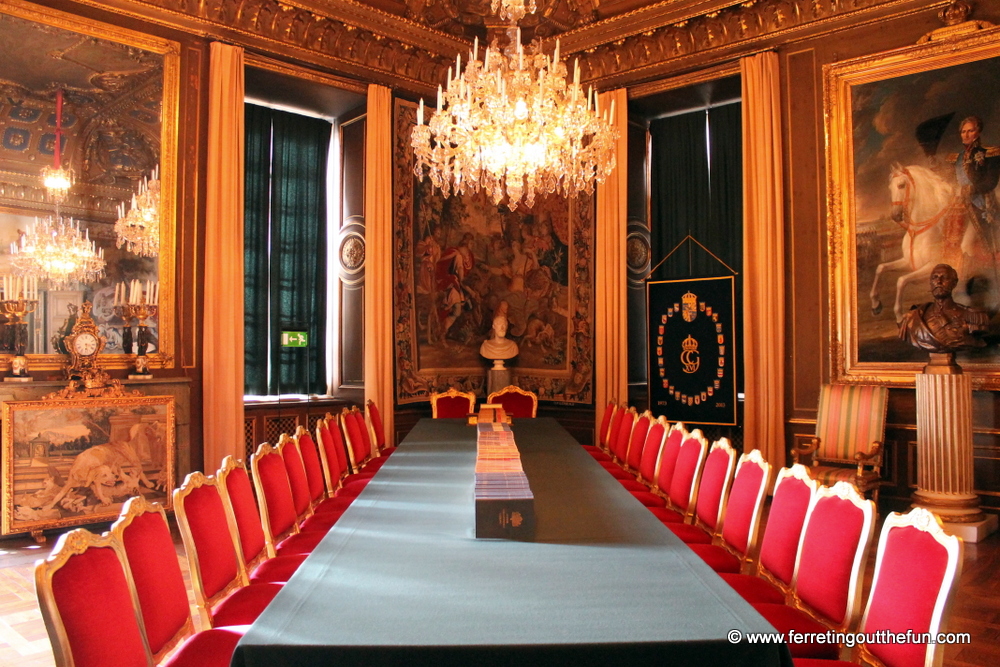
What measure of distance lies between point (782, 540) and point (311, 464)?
2523 millimetres

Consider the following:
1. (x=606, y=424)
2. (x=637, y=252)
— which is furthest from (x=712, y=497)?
(x=637, y=252)

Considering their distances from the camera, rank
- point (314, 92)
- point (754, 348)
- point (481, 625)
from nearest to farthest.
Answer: point (481, 625)
point (754, 348)
point (314, 92)

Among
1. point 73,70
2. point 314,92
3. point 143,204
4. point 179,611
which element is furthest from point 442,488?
point 314,92

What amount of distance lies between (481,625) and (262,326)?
6445 millimetres

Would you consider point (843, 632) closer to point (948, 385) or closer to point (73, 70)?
point (948, 385)

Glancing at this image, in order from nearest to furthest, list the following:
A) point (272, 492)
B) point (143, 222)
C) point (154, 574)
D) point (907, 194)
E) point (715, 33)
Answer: point (154, 574) < point (272, 492) < point (143, 222) < point (907, 194) < point (715, 33)

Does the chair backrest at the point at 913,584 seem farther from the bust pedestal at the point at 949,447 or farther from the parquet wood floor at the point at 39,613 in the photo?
the bust pedestal at the point at 949,447

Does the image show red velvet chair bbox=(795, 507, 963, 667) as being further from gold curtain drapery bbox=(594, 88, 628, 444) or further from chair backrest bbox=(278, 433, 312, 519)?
gold curtain drapery bbox=(594, 88, 628, 444)

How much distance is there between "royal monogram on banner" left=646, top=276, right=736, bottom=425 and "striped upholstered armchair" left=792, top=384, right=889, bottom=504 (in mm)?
1024

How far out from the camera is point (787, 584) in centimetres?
261

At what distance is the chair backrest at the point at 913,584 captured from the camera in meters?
1.66

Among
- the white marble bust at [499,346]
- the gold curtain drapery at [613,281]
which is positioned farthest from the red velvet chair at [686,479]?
the white marble bust at [499,346]

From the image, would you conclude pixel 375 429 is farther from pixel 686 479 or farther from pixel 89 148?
pixel 89 148

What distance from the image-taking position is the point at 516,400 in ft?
23.8
